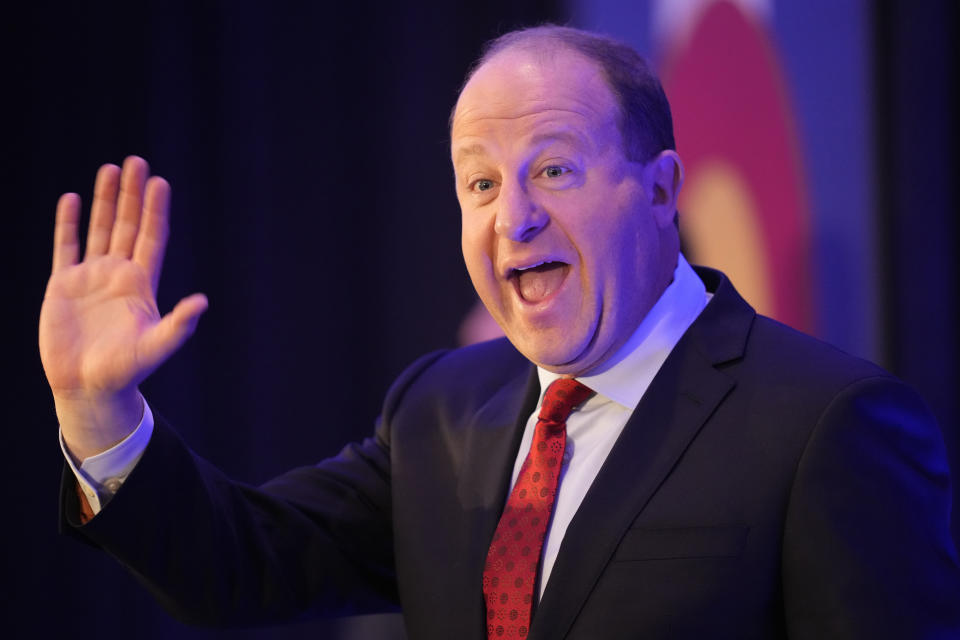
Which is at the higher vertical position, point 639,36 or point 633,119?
point 639,36

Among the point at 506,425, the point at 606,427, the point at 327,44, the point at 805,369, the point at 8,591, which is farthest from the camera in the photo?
the point at 327,44

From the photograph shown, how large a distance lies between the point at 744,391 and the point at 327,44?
5.89 feet

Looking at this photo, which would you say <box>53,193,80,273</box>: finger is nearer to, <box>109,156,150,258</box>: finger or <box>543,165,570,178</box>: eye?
<box>109,156,150,258</box>: finger

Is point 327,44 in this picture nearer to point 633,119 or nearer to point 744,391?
point 633,119

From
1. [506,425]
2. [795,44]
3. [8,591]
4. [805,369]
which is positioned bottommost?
[8,591]

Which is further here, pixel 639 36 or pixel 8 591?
pixel 639 36

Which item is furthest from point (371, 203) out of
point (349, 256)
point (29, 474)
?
point (29, 474)

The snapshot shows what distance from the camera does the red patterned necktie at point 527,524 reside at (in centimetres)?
129

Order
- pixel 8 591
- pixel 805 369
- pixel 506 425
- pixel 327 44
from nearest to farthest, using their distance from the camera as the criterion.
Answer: pixel 805 369
pixel 506 425
pixel 8 591
pixel 327 44

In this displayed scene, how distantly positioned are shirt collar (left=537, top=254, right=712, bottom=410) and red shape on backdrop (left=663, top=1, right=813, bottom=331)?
1.38m

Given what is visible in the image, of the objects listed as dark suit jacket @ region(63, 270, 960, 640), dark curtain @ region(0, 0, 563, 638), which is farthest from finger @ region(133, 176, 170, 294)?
dark curtain @ region(0, 0, 563, 638)

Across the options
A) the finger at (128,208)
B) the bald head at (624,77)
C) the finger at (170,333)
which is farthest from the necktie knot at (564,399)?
the finger at (128,208)

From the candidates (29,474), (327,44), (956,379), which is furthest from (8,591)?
(956,379)

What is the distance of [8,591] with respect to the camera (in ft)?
8.19
